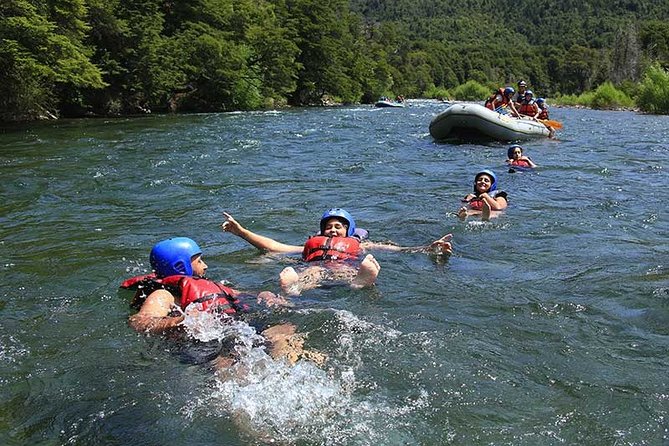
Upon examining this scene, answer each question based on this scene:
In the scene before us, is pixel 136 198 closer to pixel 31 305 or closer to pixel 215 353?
pixel 31 305

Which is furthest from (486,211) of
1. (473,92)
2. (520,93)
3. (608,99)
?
(473,92)

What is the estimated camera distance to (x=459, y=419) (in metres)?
3.04

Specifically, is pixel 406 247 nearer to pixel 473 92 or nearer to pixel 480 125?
pixel 480 125

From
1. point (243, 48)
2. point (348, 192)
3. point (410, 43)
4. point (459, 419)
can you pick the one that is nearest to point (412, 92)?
point (410, 43)

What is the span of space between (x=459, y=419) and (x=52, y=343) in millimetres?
2756

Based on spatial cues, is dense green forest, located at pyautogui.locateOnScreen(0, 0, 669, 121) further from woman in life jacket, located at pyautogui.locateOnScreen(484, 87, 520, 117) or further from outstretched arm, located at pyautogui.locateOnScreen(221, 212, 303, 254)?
outstretched arm, located at pyautogui.locateOnScreen(221, 212, 303, 254)

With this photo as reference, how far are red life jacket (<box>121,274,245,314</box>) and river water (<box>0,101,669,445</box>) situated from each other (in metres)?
0.30

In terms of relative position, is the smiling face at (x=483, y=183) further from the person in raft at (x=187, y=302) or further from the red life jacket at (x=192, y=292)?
the red life jacket at (x=192, y=292)

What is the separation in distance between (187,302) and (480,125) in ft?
45.8

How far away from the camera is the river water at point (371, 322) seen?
9.94 ft

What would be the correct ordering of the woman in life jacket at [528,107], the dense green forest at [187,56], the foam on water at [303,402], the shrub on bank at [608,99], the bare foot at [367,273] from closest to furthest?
the foam on water at [303,402], the bare foot at [367,273], the woman in life jacket at [528,107], the dense green forest at [187,56], the shrub on bank at [608,99]

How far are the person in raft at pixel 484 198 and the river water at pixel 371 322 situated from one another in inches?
11.3

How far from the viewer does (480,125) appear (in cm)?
1678

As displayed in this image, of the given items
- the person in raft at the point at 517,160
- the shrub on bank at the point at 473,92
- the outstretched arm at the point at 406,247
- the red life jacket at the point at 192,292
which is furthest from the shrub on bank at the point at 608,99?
the shrub on bank at the point at 473,92
